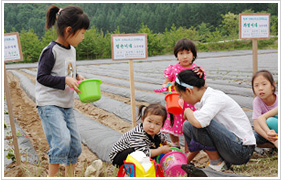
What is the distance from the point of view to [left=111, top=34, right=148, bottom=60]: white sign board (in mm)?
2926

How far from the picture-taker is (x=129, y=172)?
1.76 meters

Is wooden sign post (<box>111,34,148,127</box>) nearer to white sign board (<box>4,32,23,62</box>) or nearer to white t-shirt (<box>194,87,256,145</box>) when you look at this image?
white sign board (<box>4,32,23,62</box>)

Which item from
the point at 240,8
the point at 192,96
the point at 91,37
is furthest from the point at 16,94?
the point at 240,8

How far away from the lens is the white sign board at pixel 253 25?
3196 mm

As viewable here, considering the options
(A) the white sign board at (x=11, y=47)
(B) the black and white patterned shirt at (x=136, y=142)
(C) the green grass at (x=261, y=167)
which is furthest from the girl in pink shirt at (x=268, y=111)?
(A) the white sign board at (x=11, y=47)

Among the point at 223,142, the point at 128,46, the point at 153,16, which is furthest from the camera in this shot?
the point at 153,16

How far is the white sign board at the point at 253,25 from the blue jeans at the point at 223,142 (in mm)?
1742

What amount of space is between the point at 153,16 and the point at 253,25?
117 ft

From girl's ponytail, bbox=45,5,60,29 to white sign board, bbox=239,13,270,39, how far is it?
2.20 m

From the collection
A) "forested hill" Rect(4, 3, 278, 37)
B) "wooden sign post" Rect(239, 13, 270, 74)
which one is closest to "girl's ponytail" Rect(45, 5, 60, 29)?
"wooden sign post" Rect(239, 13, 270, 74)

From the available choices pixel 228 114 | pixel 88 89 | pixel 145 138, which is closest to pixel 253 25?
pixel 228 114

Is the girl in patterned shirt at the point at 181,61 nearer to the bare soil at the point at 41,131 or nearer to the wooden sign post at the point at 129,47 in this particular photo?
the bare soil at the point at 41,131

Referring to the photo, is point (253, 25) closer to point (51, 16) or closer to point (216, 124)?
point (216, 124)

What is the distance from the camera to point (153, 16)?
37.5m
